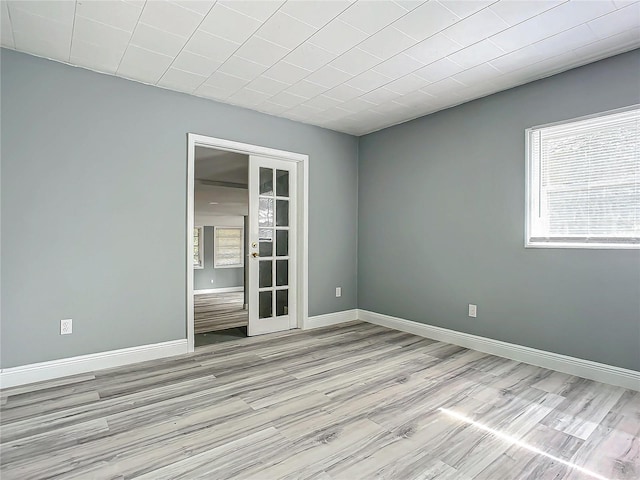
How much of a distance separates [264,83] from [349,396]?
2.79 metres

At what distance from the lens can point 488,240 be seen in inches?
141

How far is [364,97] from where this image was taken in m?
3.62

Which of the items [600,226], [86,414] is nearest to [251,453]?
[86,414]

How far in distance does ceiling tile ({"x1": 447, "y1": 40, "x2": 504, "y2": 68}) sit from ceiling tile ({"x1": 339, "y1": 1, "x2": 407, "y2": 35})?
2.40 feet

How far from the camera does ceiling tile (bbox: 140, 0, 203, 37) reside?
219cm

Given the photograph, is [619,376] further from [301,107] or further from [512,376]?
[301,107]

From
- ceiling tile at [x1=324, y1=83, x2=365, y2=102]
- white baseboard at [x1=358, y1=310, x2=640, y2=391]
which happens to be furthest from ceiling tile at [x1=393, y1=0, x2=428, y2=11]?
white baseboard at [x1=358, y1=310, x2=640, y2=391]

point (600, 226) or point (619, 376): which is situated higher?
Answer: point (600, 226)

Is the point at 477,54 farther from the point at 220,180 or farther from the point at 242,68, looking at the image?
the point at 220,180

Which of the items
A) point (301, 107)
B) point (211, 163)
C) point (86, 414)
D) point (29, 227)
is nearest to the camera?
point (86, 414)

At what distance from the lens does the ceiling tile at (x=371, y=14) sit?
7.10 ft

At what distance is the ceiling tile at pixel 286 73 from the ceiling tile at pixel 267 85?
0.24ft

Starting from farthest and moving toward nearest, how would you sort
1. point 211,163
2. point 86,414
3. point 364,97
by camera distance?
point 211,163 < point 364,97 < point 86,414

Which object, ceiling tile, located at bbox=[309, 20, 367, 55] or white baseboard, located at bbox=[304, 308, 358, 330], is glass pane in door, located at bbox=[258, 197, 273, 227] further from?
ceiling tile, located at bbox=[309, 20, 367, 55]
